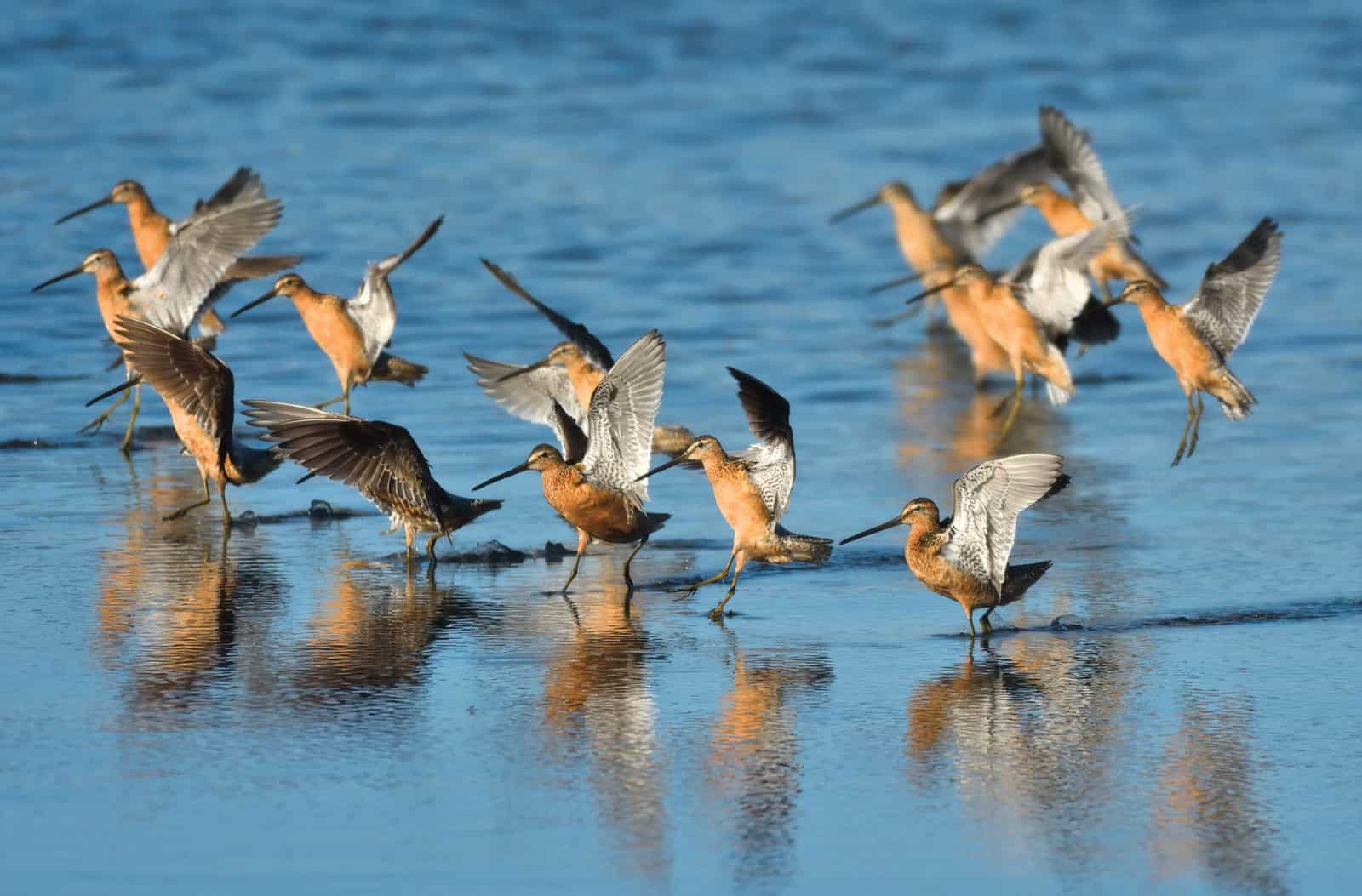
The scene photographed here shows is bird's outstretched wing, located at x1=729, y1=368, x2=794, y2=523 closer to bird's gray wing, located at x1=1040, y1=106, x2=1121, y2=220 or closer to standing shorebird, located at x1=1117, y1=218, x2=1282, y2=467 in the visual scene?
standing shorebird, located at x1=1117, y1=218, x2=1282, y2=467

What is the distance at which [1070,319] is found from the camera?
1160 centimetres

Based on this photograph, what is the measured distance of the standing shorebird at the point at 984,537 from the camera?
6805 millimetres

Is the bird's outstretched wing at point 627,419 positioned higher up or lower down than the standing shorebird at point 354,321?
lower down

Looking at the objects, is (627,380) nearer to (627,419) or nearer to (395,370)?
(627,419)

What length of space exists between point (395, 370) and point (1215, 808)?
6036mm

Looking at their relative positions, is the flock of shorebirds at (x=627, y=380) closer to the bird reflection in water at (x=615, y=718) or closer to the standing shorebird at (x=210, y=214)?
the standing shorebird at (x=210, y=214)

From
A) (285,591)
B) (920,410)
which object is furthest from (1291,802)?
(920,410)

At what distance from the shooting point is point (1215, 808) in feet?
16.9

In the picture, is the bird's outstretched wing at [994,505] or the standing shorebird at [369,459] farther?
the standing shorebird at [369,459]

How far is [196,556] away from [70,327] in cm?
541

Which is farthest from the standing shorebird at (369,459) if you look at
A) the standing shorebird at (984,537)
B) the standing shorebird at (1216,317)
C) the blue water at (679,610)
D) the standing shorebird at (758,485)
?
the standing shorebird at (1216,317)

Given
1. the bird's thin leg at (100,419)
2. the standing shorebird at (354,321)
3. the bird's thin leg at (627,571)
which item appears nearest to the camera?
the bird's thin leg at (627,571)

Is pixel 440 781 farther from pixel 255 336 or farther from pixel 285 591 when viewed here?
pixel 255 336

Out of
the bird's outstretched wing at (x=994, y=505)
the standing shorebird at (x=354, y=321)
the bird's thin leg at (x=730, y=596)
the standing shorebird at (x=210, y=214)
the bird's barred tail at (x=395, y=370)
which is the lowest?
the bird's thin leg at (x=730, y=596)
